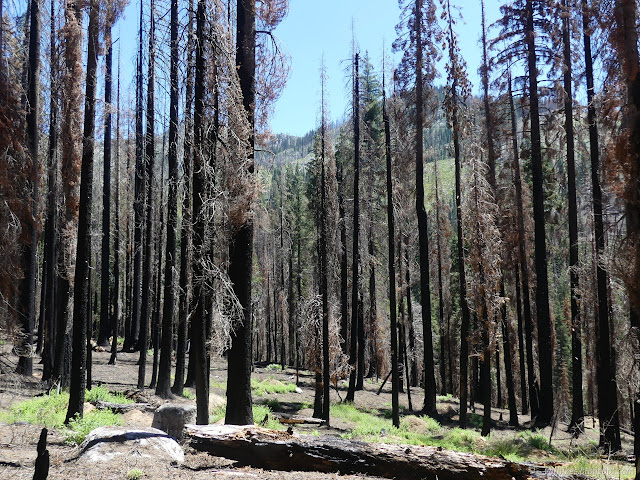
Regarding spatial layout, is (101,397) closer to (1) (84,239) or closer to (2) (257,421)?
(2) (257,421)

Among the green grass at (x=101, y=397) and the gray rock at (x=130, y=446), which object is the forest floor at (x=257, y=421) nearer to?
the gray rock at (x=130, y=446)

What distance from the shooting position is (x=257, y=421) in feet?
50.0

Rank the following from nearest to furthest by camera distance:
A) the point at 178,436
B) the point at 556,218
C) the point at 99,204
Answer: the point at 178,436, the point at 556,218, the point at 99,204

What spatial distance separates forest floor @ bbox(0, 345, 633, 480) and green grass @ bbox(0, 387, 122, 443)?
0.25m

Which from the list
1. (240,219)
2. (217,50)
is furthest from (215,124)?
(240,219)

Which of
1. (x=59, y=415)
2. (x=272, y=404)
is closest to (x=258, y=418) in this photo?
(x=272, y=404)

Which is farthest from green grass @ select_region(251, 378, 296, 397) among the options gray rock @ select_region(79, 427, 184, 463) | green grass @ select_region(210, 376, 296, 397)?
gray rock @ select_region(79, 427, 184, 463)

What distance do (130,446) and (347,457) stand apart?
11.4ft

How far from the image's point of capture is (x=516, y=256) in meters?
25.0

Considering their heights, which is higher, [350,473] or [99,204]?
[99,204]

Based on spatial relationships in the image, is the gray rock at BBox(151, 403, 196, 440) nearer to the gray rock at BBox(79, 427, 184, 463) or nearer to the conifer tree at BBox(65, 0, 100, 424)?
the gray rock at BBox(79, 427, 184, 463)

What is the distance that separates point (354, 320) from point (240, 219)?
1566cm

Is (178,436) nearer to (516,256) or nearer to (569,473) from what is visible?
(569,473)

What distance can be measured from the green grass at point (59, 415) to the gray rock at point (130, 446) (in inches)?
64.2
